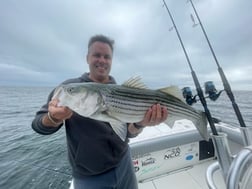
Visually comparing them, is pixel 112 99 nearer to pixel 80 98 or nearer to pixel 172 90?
pixel 80 98

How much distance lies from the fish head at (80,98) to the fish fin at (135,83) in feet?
1.02

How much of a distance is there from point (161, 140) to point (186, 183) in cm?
92

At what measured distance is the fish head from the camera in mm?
1498

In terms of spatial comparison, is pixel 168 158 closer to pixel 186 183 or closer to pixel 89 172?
pixel 186 183

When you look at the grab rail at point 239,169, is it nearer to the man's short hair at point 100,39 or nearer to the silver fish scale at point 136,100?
the silver fish scale at point 136,100

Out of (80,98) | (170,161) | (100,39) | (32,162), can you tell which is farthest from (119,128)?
(32,162)

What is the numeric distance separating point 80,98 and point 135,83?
55cm

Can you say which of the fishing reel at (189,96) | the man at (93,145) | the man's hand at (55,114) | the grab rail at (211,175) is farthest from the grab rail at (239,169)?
the fishing reel at (189,96)

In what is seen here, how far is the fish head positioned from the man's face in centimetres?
45

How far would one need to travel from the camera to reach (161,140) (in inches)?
125

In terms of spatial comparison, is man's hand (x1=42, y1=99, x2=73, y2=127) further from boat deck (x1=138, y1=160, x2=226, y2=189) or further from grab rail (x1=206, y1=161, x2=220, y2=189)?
boat deck (x1=138, y1=160, x2=226, y2=189)

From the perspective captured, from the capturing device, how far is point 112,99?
158cm

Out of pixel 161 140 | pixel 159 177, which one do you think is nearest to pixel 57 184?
pixel 159 177

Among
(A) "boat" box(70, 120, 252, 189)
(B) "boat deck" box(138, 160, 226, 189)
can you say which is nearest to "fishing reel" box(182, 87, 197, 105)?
(A) "boat" box(70, 120, 252, 189)
